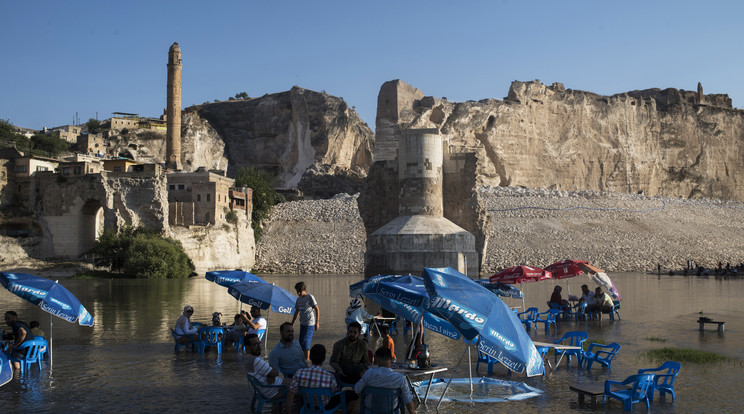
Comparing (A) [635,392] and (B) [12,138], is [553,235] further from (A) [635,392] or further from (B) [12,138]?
(B) [12,138]

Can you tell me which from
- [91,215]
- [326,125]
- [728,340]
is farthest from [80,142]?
[728,340]

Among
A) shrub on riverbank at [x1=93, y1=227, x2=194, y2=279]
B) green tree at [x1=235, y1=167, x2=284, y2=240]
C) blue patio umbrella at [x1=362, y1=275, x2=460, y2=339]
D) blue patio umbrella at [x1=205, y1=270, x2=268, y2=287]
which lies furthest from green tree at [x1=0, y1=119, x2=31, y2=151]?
blue patio umbrella at [x1=362, y1=275, x2=460, y2=339]

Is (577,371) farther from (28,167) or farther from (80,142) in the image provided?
(80,142)

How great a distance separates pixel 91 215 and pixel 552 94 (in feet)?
201

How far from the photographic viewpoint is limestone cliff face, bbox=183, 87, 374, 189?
9350cm

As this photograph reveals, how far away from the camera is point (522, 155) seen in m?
87.2

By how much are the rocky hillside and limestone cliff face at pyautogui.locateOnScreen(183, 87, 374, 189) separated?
25.4 meters

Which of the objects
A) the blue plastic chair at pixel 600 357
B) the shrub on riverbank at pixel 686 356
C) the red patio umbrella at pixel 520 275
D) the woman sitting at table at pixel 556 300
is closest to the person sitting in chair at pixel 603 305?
the woman sitting at table at pixel 556 300

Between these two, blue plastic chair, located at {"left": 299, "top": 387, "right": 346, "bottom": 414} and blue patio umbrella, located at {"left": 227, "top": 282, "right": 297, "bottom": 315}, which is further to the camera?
blue patio umbrella, located at {"left": 227, "top": 282, "right": 297, "bottom": 315}

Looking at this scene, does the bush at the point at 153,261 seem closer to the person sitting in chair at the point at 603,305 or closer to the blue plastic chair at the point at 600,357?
the person sitting in chair at the point at 603,305

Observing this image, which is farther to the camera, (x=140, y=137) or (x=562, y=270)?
(x=140, y=137)

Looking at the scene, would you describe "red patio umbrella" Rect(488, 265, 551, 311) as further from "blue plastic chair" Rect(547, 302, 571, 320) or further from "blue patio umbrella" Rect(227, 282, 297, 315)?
"blue patio umbrella" Rect(227, 282, 297, 315)

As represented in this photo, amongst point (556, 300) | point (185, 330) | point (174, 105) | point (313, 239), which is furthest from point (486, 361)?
point (174, 105)

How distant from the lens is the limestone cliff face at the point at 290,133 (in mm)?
93500
